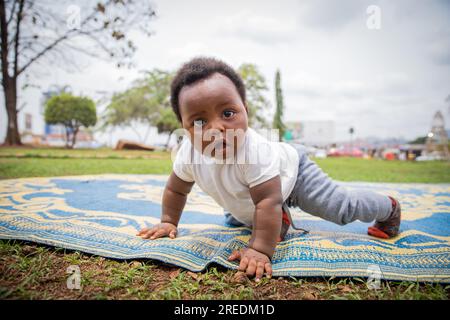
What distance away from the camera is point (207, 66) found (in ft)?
4.64

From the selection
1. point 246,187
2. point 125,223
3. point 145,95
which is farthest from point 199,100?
point 145,95

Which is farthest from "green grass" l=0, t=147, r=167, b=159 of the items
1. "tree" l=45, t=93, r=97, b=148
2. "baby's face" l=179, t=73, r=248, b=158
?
"baby's face" l=179, t=73, r=248, b=158

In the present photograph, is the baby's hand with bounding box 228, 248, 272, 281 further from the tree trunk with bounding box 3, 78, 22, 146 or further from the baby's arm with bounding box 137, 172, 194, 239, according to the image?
the tree trunk with bounding box 3, 78, 22, 146

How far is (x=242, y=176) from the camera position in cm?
145

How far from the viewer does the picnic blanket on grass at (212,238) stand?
1.24 metres

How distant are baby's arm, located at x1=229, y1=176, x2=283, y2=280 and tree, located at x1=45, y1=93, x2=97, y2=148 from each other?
59.8ft

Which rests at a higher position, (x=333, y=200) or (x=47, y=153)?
(x=47, y=153)

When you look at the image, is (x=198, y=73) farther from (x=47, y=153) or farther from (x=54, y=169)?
(x=47, y=153)

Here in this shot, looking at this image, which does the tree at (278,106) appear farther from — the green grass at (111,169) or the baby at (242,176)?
the baby at (242,176)

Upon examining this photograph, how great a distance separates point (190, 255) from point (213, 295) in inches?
12.1

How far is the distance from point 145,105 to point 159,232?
25442 mm

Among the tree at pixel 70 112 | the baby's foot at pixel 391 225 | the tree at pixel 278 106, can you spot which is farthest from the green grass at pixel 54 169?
the tree at pixel 278 106

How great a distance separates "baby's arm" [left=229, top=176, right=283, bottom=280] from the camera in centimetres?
125

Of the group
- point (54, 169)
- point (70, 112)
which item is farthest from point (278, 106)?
point (54, 169)
